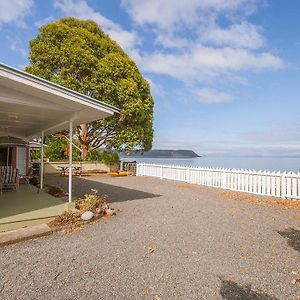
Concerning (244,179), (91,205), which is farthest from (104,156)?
(91,205)

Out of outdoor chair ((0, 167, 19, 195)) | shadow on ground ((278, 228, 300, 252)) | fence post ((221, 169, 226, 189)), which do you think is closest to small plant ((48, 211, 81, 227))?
shadow on ground ((278, 228, 300, 252))

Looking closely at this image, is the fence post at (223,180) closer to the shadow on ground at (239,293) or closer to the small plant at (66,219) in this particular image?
the small plant at (66,219)

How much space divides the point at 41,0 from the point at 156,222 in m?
7.69

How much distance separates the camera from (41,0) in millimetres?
8109

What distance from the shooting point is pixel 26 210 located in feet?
23.8

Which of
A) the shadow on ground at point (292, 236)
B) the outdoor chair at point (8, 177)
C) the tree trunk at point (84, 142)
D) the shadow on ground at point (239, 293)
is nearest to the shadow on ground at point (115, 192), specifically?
the outdoor chair at point (8, 177)

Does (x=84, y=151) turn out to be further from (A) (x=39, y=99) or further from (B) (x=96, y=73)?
(A) (x=39, y=99)

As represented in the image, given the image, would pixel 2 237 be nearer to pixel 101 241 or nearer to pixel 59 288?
pixel 101 241

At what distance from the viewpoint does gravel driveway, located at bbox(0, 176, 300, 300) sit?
3395 millimetres

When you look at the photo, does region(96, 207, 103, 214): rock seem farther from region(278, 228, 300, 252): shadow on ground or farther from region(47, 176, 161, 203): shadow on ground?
region(278, 228, 300, 252): shadow on ground

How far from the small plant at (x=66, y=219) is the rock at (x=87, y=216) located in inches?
4.3

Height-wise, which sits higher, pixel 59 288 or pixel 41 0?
pixel 41 0

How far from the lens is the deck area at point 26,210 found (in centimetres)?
611

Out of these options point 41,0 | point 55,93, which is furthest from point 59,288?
point 41,0
